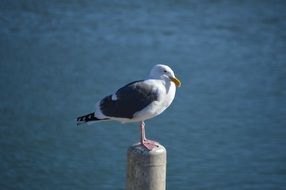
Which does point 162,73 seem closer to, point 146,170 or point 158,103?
Result: point 158,103

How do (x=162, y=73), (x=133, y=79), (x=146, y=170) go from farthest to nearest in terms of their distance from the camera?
(x=133, y=79) < (x=162, y=73) < (x=146, y=170)

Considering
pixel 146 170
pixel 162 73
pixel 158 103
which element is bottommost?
pixel 146 170

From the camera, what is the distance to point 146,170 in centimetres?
640

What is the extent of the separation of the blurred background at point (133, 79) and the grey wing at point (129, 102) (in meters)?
3.69

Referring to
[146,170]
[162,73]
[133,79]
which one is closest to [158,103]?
[162,73]

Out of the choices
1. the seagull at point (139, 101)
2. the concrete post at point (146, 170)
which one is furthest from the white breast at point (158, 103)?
the concrete post at point (146, 170)

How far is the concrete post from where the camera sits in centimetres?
640

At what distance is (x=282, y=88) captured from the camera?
46.0 feet

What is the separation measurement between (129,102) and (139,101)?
0.09 metres

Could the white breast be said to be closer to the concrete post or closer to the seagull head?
the seagull head

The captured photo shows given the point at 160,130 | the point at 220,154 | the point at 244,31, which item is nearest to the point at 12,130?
the point at 160,130

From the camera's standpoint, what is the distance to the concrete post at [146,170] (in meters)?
6.40

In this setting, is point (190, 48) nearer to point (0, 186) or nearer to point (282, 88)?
point (282, 88)

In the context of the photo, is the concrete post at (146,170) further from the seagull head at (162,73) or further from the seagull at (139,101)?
the seagull head at (162,73)
